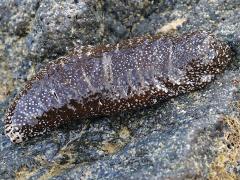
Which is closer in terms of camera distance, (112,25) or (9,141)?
(9,141)

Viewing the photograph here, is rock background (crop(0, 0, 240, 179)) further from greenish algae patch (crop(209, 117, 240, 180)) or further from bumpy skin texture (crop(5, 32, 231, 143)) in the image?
bumpy skin texture (crop(5, 32, 231, 143))

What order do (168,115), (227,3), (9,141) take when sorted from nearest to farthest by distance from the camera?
(168,115) < (9,141) < (227,3)

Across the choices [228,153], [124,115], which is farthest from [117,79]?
[228,153]

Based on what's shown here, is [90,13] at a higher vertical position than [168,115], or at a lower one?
higher

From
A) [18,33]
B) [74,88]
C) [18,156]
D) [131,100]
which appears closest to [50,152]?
[18,156]

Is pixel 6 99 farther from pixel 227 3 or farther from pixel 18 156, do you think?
pixel 227 3

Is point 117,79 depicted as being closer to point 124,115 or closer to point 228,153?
point 124,115

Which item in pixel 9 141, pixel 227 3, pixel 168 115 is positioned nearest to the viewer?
pixel 168 115
